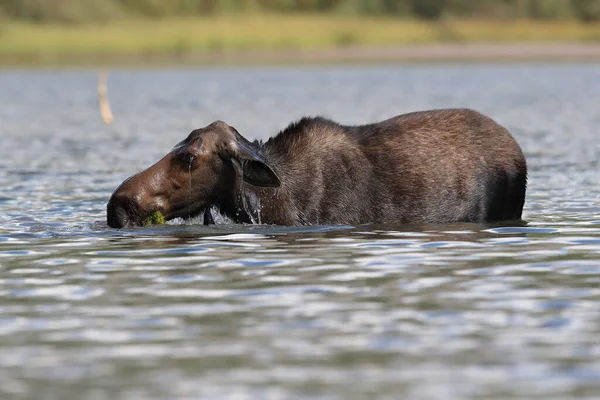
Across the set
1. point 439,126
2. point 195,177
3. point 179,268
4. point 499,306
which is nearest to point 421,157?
point 439,126

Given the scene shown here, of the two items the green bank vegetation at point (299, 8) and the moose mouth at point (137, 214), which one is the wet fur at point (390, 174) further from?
the green bank vegetation at point (299, 8)

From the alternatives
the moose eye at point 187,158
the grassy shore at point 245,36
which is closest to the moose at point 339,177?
the moose eye at point 187,158

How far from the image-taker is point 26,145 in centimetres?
3222

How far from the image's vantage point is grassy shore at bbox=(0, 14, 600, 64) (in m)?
109

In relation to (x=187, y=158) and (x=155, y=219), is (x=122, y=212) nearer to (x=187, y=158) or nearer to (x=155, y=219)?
(x=155, y=219)

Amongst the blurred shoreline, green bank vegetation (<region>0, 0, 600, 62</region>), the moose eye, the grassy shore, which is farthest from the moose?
green bank vegetation (<region>0, 0, 600, 62</region>)

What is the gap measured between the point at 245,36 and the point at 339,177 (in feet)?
326

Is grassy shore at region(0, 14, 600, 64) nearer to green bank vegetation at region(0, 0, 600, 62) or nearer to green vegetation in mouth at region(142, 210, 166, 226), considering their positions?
green bank vegetation at region(0, 0, 600, 62)

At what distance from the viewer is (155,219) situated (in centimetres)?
1588

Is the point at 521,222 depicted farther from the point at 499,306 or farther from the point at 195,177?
the point at 499,306

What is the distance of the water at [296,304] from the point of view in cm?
911

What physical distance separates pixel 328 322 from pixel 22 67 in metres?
92.9

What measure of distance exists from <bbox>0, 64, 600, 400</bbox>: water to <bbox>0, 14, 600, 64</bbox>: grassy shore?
85752 millimetres

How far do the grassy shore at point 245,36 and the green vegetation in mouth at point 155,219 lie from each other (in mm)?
89188
